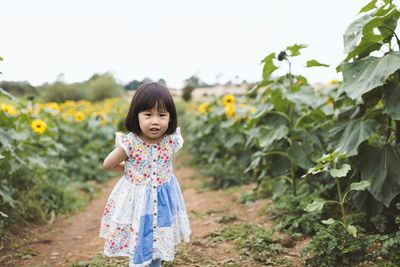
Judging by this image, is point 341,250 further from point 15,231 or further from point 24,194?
point 24,194

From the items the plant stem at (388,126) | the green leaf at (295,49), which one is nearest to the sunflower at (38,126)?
the green leaf at (295,49)

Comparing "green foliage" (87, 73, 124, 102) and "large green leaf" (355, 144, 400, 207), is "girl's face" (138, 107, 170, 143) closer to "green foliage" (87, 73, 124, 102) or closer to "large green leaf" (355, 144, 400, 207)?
"large green leaf" (355, 144, 400, 207)

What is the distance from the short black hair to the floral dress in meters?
0.09

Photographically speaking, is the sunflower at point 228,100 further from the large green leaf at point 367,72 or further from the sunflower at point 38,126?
the large green leaf at point 367,72

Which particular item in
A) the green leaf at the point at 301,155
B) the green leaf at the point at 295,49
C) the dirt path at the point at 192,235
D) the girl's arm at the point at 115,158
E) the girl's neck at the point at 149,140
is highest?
the green leaf at the point at 295,49

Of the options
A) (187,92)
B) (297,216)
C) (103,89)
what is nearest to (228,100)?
(297,216)

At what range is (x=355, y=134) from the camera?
280 cm

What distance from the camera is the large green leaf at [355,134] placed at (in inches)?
107

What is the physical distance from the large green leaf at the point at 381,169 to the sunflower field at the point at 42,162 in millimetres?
2714

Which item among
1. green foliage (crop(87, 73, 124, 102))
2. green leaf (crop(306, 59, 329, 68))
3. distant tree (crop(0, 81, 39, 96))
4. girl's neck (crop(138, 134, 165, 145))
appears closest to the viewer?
girl's neck (crop(138, 134, 165, 145))

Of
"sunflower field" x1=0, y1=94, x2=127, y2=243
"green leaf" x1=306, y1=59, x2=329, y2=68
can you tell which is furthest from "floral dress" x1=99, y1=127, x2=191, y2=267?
"green leaf" x1=306, y1=59, x2=329, y2=68

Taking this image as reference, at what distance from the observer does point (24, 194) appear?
423 cm

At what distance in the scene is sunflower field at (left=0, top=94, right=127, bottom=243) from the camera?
11.7 feet

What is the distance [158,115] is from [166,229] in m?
0.75
